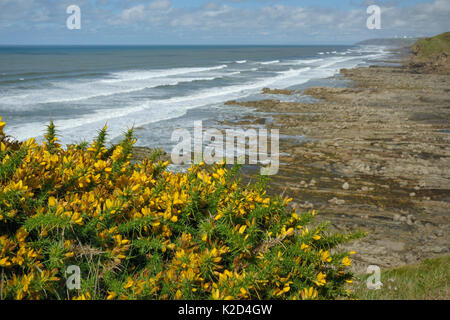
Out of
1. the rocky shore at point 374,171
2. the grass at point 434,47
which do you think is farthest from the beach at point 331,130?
the grass at point 434,47

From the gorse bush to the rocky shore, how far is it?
0.95 meters

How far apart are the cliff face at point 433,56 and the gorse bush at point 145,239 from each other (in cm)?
4727

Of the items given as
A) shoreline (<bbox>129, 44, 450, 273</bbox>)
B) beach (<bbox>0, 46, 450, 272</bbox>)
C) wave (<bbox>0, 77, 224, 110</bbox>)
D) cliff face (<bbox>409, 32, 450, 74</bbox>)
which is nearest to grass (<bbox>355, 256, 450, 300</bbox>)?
shoreline (<bbox>129, 44, 450, 273</bbox>)

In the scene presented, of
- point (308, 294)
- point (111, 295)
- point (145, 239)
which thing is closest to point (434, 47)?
point (308, 294)

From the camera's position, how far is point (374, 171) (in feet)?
35.6

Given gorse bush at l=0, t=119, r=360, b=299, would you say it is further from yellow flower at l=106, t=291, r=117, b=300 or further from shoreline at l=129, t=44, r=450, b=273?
shoreline at l=129, t=44, r=450, b=273

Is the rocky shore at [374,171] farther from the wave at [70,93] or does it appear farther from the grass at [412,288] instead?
the wave at [70,93]

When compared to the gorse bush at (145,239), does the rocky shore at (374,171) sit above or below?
below

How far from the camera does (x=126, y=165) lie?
3146 millimetres

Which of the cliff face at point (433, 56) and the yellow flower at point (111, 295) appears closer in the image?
the yellow flower at point (111, 295)

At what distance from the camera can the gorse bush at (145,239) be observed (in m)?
2.01

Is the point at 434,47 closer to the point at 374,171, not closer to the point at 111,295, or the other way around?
the point at 374,171

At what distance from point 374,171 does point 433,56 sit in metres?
Result: 61.1

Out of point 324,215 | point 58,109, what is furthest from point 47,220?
point 58,109
